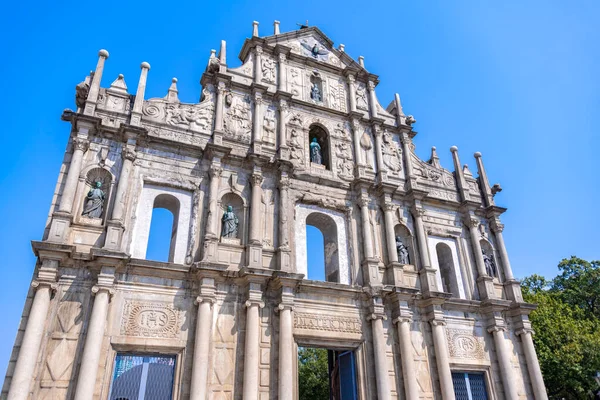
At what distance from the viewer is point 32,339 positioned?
9.45m

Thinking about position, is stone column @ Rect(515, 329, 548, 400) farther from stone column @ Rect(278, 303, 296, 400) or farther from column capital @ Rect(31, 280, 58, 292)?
column capital @ Rect(31, 280, 58, 292)

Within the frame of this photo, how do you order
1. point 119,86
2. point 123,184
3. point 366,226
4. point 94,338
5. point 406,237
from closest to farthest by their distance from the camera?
point 94,338 → point 123,184 → point 119,86 → point 366,226 → point 406,237

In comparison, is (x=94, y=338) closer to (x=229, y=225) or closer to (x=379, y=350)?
(x=229, y=225)

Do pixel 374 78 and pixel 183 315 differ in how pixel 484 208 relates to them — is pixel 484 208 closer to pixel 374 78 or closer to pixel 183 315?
pixel 374 78

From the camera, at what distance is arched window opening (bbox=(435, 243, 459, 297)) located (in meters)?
16.0

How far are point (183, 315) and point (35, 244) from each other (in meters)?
3.81

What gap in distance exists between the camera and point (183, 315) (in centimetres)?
1125

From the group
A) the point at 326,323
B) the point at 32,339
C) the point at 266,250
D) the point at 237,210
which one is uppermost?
the point at 237,210

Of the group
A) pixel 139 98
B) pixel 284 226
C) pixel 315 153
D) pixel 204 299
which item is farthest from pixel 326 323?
pixel 139 98

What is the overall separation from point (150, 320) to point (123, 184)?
378 centimetres

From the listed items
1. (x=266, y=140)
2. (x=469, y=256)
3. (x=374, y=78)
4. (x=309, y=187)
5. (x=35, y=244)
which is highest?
(x=374, y=78)

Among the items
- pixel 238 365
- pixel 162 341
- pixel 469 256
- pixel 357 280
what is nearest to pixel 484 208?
pixel 469 256

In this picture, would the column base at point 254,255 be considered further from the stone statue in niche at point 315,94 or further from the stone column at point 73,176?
the stone statue in niche at point 315,94

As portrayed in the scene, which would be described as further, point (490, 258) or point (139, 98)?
point (490, 258)
